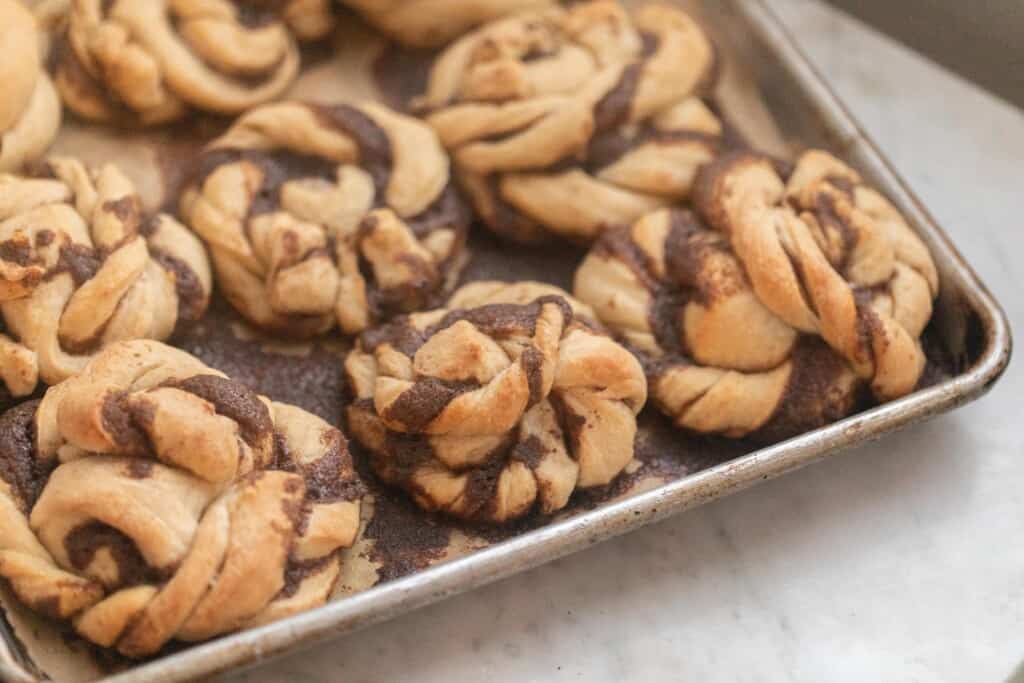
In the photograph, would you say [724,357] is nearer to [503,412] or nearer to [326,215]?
[503,412]

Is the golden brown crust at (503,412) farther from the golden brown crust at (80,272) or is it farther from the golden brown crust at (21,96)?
the golden brown crust at (21,96)

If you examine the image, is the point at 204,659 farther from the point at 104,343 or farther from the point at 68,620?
the point at 104,343

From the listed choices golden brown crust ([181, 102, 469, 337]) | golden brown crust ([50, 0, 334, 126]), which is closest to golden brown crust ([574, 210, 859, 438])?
golden brown crust ([181, 102, 469, 337])

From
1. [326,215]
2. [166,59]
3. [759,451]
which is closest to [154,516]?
[326,215]

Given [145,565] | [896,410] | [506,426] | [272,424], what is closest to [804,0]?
[896,410]

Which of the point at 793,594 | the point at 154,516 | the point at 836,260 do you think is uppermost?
the point at 836,260

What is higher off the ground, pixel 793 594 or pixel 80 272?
pixel 80 272
